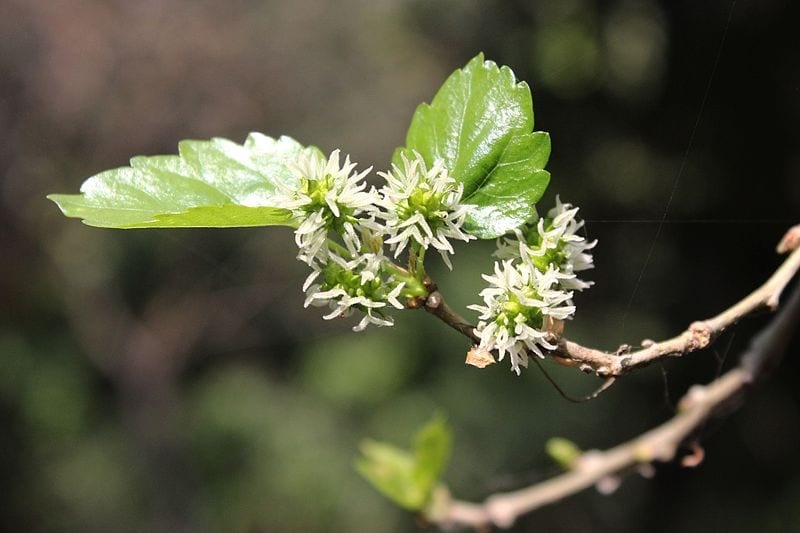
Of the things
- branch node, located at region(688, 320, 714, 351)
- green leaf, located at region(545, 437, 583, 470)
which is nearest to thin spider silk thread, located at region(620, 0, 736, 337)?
green leaf, located at region(545, 437, 583, 470)

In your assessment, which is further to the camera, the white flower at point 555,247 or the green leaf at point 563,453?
the green leaf at point 563,453

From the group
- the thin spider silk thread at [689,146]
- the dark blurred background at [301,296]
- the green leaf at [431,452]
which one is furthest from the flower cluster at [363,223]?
the dark blurred background at [301,296]

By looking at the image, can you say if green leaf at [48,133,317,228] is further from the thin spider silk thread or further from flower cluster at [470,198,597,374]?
the thin spider silk thread

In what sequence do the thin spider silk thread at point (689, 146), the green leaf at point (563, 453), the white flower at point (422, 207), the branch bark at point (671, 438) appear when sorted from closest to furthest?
the white flower at point (422, 207), the branch bark at point (671, 438), the green leaf at point (563, 453), the thin spider silk thread at point (689, 146)

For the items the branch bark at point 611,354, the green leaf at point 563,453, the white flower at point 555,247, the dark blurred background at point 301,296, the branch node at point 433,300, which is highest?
the white flower at point 555,247

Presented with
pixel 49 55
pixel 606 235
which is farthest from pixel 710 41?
pixel 49 55

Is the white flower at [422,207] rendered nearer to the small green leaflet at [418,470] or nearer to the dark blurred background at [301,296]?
the small green leaflet at [418,470]

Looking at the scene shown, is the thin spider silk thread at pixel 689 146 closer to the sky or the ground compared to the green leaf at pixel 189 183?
closer to the ground
